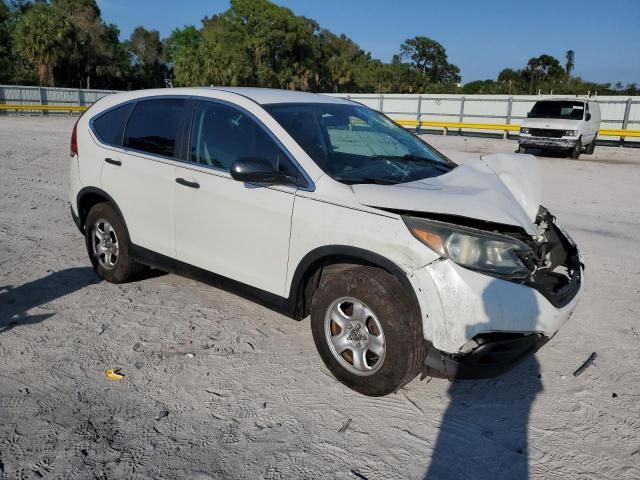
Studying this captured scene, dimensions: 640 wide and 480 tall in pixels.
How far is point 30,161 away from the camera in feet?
40.8

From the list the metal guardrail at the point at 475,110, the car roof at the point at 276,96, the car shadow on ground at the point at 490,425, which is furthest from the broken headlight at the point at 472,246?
the metal guardrail at the point at 475,110

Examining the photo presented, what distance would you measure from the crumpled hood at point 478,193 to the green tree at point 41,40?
1808 inches

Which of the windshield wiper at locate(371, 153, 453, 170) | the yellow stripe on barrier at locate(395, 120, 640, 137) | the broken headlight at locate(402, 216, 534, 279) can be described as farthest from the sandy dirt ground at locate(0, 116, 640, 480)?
the yellow stripe on barrier at locate(395, 120, 640, 137)

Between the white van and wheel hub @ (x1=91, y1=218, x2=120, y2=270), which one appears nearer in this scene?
wheel hub @ (x1=91, y1=218, x2=120, y2=270)

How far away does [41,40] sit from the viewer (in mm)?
40750

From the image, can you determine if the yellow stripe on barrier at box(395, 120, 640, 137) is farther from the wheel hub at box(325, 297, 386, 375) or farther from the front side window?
the wheel hub at box(325, 297, 386, 375)

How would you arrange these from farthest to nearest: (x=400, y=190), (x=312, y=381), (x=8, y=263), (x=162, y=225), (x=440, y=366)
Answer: (x=8, y=263) → (x=162, y=225) → (x=312, y=381) → (x=400, y=190) → (x=440, y=366)

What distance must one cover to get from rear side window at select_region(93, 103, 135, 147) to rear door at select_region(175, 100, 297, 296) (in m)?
0.96

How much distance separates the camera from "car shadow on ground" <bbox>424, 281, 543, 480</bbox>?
2.62m

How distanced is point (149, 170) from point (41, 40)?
4443 cm

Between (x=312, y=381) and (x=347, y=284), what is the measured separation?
0.74 meters

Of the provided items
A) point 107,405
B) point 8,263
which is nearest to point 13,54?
point 8,263

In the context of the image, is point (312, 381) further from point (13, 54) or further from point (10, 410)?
point (13, 54)

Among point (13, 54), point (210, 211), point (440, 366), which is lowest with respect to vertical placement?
point (440, 366)
